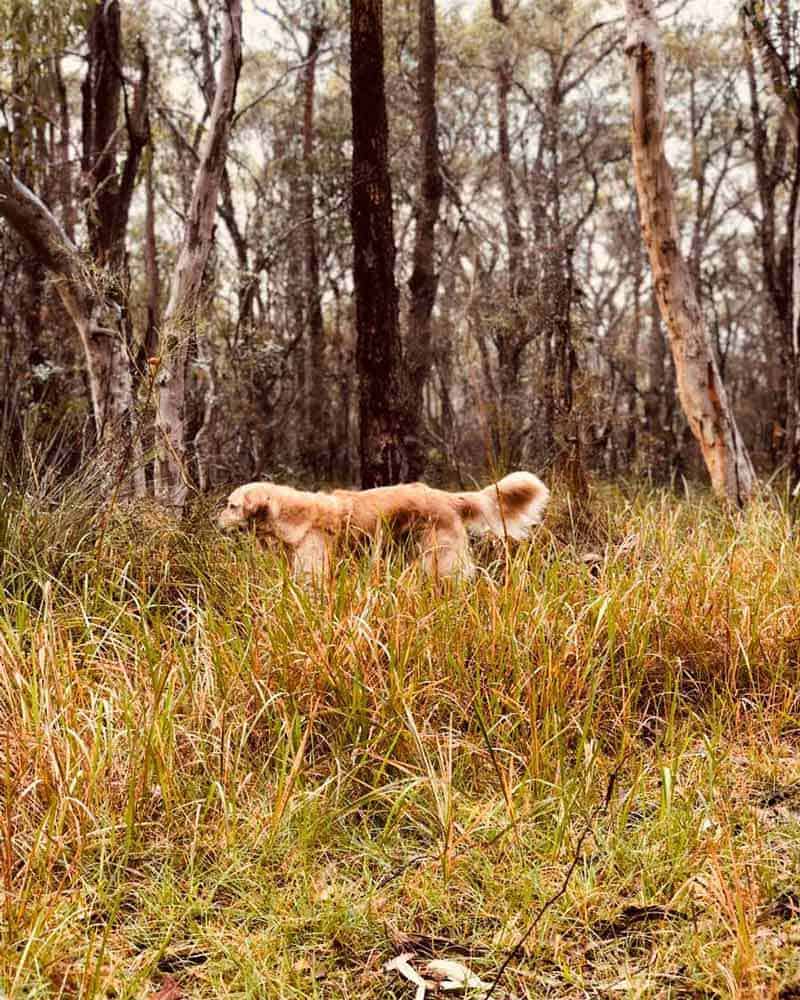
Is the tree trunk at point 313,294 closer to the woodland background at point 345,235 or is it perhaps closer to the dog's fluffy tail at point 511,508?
the woodland background at point 345,235

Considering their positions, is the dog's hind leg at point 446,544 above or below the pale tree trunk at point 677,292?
below

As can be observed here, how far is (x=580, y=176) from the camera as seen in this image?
2120cm

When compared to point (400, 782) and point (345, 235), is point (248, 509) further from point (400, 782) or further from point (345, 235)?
point (345, 235)

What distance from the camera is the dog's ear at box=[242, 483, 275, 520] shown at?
16.1 feet

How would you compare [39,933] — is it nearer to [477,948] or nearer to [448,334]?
[477,948]

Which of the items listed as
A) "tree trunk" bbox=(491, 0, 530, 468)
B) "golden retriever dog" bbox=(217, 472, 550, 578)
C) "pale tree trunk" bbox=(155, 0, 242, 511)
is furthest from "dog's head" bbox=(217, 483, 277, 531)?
"tree trunk" bbox=(491, 0, 530, 468)

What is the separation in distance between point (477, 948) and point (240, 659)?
1.41 m

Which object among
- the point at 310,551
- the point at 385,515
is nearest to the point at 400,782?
the point at 310,551

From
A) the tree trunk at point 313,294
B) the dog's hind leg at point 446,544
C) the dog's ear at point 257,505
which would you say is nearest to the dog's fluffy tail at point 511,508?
the dog's hind leg at point 446,544

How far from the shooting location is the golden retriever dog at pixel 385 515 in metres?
4.90

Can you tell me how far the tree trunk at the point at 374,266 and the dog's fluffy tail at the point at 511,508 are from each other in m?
1.74

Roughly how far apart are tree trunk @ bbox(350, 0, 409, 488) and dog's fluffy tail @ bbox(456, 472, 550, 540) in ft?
5.70

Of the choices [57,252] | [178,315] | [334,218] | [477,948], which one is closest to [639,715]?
[477,948]

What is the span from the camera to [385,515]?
505cm
